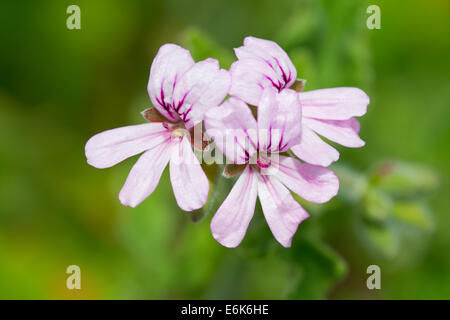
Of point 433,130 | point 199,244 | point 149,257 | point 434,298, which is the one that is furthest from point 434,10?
point 149,257

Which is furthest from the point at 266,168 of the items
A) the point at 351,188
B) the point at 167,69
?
the point at 351,188

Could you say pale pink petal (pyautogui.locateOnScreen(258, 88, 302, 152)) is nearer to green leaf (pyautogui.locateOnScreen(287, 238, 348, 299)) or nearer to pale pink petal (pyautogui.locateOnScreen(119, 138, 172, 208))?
pale pink petal (pyautogui.locateOnScreen(119, 138, 172, 208))

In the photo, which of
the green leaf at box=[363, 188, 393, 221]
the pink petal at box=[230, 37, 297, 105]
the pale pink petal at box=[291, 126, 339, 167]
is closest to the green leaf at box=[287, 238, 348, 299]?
the green leaf at box=[363, 188, 393, 221]

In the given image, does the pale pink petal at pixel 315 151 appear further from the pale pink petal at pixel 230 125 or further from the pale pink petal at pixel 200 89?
the pale pink petal at pixel 200 89

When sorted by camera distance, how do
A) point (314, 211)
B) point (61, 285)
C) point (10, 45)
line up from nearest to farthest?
point (314, 211)
point (61, 285)
point (10, 45)

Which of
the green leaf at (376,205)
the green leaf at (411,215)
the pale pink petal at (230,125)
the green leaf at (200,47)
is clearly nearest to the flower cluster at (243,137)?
the pale pink petal at (230,125)
